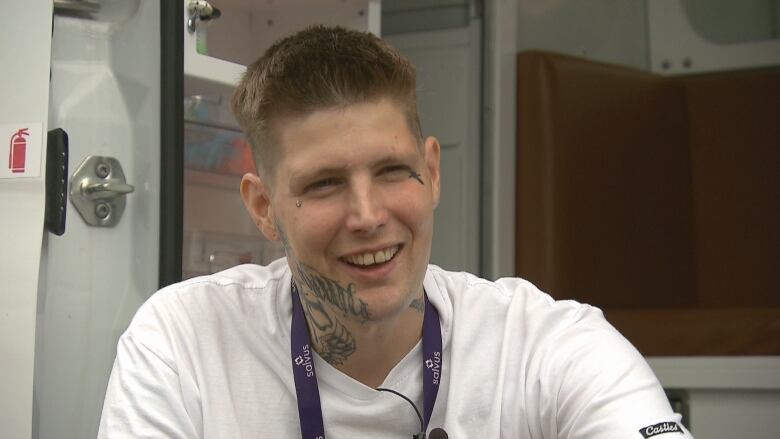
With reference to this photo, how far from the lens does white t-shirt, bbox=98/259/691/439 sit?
1.43m

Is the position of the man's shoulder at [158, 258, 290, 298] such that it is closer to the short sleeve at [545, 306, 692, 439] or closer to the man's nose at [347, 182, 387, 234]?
the man's nose at [347, 182, 387, 234]

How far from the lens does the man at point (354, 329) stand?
1.45m

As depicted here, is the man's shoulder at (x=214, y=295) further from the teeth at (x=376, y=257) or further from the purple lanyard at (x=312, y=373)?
the teeth at (x=376, y=257)

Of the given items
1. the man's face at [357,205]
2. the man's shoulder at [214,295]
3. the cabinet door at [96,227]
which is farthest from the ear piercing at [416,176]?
the cabinet door at [96,227]

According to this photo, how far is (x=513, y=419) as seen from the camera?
5.03ft

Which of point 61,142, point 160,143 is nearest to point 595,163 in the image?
point 160,143

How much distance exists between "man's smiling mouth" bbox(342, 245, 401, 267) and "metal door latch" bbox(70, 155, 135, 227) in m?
0.82

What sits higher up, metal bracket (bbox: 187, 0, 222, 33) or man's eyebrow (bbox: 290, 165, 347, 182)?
metal bracket (bbox: 187, 0, 222, 33)

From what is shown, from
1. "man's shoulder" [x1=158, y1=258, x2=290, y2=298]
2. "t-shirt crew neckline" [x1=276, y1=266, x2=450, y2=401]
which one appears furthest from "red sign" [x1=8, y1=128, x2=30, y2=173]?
"t-shirt crew neckline" [x1=276, y1=266, x2=450, y2=401]

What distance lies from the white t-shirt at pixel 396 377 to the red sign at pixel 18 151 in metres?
0.54

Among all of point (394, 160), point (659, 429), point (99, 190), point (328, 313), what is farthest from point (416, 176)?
point (99, 190)

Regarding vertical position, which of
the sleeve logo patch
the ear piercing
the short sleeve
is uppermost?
the ear piercing

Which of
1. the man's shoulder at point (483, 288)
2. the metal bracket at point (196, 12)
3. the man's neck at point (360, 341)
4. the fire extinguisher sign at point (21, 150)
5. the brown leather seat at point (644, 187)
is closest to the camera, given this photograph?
the man's neck at point (360, 341)

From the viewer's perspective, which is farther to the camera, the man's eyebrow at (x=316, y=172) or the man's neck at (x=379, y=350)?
the man's neck at (x=379, y=350)
